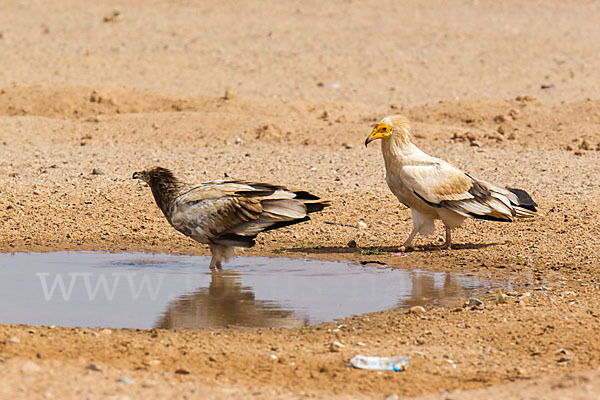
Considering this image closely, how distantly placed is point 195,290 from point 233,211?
84 cm

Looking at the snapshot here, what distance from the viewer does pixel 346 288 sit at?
26.6 ft

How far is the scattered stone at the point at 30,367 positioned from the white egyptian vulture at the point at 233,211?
11.0 feet

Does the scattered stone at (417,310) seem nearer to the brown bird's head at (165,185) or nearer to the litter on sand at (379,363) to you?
the litter on sand at (379,363)

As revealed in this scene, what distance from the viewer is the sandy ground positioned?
223 inches

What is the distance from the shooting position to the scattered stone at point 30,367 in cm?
533

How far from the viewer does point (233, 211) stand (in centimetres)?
862

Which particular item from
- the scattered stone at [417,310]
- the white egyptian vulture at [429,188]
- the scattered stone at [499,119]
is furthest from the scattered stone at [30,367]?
the scattered stone at [499,119]

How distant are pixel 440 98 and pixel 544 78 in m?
2.86

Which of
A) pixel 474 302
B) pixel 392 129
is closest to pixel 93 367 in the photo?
pixel 474 302

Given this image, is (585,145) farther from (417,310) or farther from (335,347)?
(335,347)

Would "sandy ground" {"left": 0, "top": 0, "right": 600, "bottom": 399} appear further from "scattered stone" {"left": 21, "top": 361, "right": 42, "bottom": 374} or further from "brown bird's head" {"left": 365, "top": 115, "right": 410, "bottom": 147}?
"brown bird's head" {"left": 365, "top": 115, "right": 410, "bottom": 147}

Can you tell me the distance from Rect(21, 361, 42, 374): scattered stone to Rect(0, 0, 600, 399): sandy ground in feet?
0.05

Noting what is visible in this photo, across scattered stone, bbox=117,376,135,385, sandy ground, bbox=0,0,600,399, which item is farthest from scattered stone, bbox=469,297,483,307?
scattered stone, bbox=117,376,135,385

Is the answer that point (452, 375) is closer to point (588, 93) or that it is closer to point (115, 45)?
point (588, 93)
